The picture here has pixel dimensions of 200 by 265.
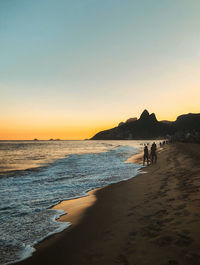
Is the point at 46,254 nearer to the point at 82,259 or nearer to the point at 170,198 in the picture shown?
the point at 82,259

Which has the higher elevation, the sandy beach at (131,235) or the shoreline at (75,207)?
the sandy beach at (131,235)

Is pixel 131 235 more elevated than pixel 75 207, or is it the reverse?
pixel 131 235

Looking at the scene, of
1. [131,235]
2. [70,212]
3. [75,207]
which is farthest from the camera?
[75,207]

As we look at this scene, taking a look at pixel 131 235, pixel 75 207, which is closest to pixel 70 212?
pixel 75 207

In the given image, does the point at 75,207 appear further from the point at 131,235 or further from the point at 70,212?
the point at 131,235

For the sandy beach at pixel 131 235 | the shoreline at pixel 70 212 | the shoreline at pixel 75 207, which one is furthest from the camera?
the shoreline at pixel 75 207

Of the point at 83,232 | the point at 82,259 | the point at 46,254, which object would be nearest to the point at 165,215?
the point at 83,232

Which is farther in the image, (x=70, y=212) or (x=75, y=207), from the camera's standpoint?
(x=75, y=207)

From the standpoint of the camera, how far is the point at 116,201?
27.3ft

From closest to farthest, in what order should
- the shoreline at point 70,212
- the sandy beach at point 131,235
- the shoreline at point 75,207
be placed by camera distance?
the sandy beach at point 131,235, the shoreline at point 70,212, the shoreline at point 75,207

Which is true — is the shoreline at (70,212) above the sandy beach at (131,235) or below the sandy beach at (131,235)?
below

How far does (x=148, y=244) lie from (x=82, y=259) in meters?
1.49

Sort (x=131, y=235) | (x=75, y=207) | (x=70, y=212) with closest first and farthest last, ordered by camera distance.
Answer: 1. (x=131, y=235)
2. (x=70, y=212)
3. (x=75, y=207)

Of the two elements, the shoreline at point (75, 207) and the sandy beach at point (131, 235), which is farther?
the shoreline at point (75, 207)
